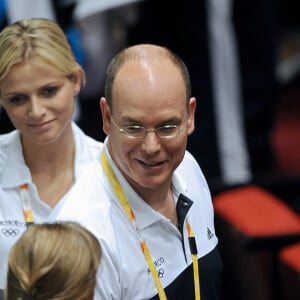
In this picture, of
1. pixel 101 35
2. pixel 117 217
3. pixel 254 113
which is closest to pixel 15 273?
pixel 117 217

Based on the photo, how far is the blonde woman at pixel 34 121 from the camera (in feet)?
10.5

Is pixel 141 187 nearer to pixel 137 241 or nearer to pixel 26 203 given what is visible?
pixel 137 241

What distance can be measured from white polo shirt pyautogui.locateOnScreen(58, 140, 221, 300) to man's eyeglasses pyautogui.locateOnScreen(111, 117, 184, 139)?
16 centimetres

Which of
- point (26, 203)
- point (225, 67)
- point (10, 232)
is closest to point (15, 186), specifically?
point (26, 203)

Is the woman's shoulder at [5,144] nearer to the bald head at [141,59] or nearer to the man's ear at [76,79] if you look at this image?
the man's ear at [76,79]

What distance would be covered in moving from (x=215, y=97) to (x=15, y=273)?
3.04 metres

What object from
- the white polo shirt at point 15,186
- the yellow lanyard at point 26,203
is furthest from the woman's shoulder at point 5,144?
the yellow lanyard at point 26,203

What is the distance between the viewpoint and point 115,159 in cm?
279

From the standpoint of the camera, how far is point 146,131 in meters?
2.66

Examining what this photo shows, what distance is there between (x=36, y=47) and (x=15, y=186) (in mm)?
436

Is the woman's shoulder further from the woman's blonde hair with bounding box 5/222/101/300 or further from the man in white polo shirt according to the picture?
the woman's blonde hair with bounding box 5/222/101/300

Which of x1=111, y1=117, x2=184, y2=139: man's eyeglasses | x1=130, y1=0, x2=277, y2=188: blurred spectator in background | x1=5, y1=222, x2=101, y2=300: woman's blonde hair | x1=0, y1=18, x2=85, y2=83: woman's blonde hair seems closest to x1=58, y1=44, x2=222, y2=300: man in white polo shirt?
x1=111, y1=117, x2=184, y2=139: man's eyeglasses

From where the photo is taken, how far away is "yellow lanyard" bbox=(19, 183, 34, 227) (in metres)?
3.21

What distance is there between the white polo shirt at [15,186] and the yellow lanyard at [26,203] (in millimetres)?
11
